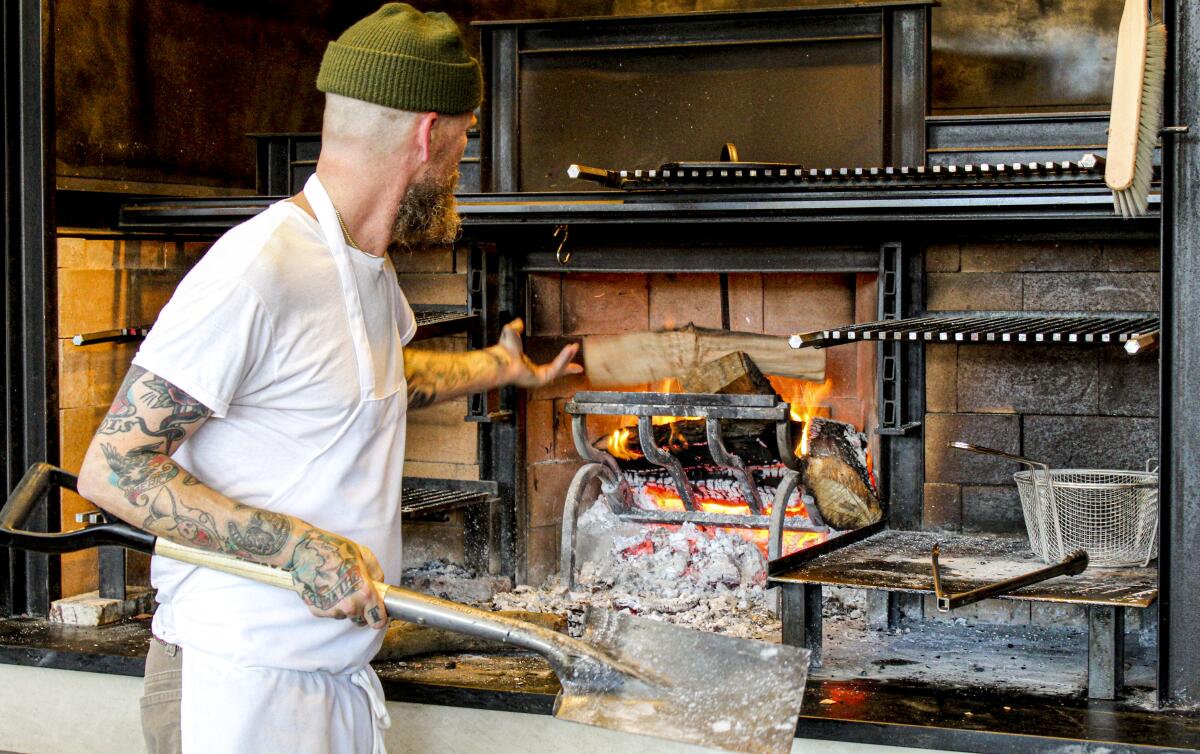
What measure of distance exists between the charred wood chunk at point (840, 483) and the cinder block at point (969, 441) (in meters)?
0.19

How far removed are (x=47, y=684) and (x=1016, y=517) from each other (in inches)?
101

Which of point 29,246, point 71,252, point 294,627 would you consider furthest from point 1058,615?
point 71,252

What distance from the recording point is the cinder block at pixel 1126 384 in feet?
11.6

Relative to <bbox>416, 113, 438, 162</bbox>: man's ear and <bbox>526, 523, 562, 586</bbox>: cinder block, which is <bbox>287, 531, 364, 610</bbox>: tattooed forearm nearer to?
<bbox>416, 113, 438, 162</bbox>: man's ear

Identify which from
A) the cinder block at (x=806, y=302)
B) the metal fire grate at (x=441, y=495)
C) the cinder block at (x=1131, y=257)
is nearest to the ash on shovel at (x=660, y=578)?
the metal fire grate at (x=441, y=495)

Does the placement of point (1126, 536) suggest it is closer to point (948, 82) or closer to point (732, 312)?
point (732, 312)

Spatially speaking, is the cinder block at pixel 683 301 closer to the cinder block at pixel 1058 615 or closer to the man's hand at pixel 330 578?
the cinder block at pixel 1058 615

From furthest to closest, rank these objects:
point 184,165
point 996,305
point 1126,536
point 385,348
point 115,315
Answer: point 184,165 < point 115,315 < point 996,305 < point 1126,536 < point 385,348

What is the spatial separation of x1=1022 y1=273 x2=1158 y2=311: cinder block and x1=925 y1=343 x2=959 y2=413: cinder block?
0.79 feet

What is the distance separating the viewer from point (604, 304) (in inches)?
167

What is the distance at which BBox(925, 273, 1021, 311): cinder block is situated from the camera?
3621mm

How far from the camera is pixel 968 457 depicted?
3.66m

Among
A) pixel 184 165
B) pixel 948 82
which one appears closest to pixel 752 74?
pixel 948 82

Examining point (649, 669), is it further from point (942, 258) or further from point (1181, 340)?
point (942, 258)
